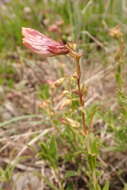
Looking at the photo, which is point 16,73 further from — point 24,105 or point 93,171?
point 93,171

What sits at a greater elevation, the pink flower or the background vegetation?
the pink flower

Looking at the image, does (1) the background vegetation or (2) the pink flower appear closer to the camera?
(2) the pink flower

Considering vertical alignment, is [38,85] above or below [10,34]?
below

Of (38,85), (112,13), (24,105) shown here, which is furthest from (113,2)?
(24,105)

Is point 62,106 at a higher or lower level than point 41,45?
lower

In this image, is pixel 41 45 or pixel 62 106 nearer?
pixel 41 45

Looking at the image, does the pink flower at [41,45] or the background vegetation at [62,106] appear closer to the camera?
the pink flower at [41,45]

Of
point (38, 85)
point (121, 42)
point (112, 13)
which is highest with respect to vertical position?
point (112, 13)

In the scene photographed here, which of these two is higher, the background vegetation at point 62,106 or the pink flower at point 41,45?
the pink flower at point 41,45
